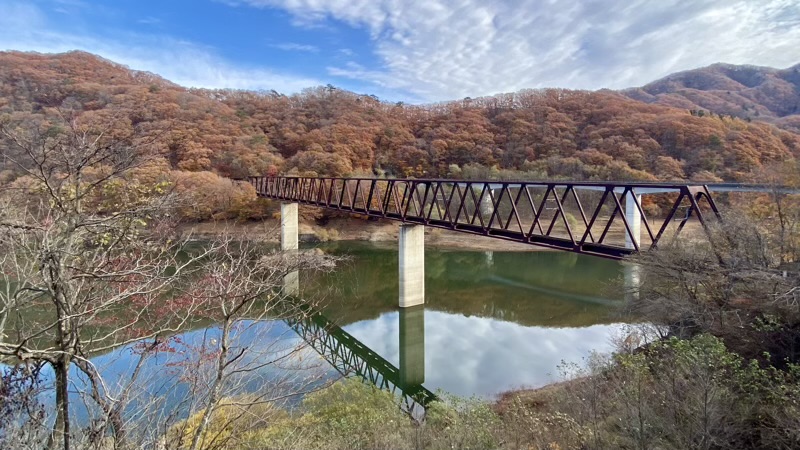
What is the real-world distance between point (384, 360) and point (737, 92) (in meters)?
110

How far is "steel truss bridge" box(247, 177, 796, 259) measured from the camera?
10516 millimetres

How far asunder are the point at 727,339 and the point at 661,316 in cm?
150

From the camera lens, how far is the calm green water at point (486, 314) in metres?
13.6

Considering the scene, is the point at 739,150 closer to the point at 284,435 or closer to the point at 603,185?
the point at 603,185

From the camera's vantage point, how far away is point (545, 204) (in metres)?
28.8

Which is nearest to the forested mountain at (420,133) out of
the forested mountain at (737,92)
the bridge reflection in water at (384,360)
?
the bridge reflection in water at (384,360)

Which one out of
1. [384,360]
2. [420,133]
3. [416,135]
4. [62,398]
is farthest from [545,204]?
[416,135]

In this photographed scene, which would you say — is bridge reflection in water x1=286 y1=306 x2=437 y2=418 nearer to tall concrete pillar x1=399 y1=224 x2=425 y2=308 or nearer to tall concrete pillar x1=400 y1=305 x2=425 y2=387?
tall concrete pillar x1=400 y1=305 x2=425 y2=387

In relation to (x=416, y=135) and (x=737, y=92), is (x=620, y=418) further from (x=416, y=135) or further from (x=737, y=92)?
(x=737, y=92)

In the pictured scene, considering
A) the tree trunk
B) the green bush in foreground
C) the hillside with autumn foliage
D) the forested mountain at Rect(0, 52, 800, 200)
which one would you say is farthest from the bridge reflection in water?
the forested mountain at Rect(0, 52, 800, 200)

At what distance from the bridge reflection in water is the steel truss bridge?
4.76 meters

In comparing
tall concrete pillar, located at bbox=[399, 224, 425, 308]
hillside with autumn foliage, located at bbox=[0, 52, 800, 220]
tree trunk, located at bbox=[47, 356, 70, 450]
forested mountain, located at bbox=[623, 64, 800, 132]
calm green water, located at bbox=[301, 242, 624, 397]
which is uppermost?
forested mountain, located at bbox=[623, 64, 800, 132]

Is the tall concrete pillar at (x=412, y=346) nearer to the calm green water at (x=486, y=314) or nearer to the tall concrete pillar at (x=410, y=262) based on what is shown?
the calm green water at (x=486, y=314)

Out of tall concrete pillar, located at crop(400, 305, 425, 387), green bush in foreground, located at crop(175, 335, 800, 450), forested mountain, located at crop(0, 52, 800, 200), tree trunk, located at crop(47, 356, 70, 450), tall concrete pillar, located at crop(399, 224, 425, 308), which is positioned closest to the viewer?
tree trunk, located at crop(47, 356, 70, 450)
